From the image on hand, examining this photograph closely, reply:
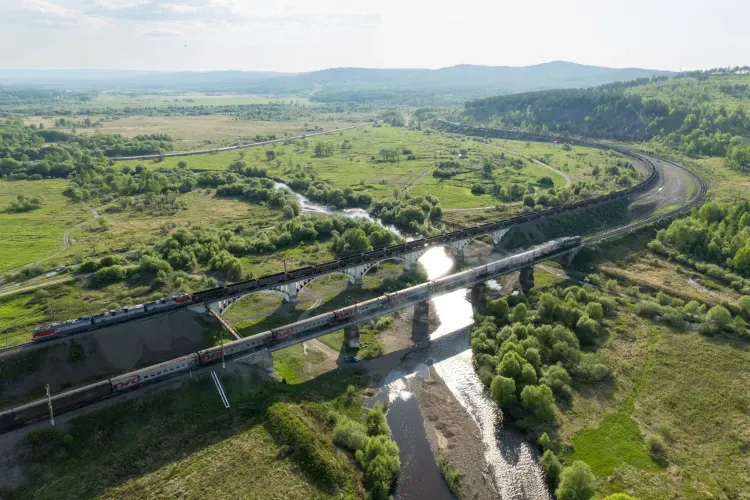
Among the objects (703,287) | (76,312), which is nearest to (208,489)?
(76,312)

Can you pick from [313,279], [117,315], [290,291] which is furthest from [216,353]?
[313,279]

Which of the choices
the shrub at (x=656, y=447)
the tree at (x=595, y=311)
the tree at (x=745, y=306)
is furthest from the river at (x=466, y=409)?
the tree at (x=745, y=306)

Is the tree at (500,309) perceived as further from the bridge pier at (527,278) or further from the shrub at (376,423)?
the shrub at (376,423)

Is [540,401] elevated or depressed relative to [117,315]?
depressed

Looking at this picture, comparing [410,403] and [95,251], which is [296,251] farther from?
[410,403]

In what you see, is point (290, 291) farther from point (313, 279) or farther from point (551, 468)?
point (551, 468)

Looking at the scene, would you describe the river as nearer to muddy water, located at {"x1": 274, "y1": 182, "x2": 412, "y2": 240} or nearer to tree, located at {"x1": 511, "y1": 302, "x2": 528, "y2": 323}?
tree, located at {"x1": 511, "y1": 302, "x2": 528, "y2": 323}
